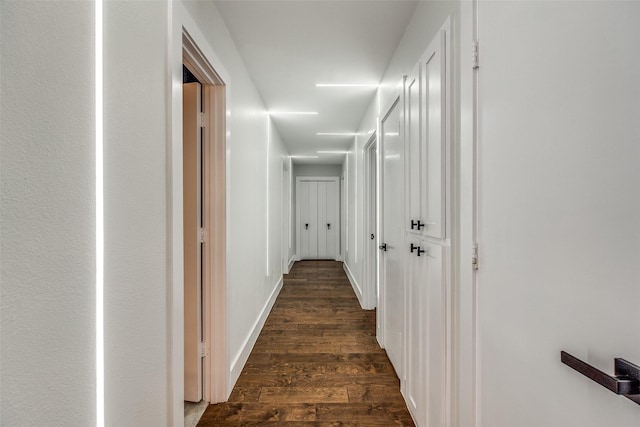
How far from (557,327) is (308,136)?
191 inches

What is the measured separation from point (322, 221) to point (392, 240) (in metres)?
5.73

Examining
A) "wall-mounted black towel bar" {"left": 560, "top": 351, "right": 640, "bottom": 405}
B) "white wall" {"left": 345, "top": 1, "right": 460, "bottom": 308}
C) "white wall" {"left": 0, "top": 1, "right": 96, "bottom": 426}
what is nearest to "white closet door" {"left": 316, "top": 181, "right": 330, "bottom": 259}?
"white wall" {"left": 345, "top": 1, "right": 460, "bottom": 308}

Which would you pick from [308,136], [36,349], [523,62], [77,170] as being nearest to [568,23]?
[523,62]

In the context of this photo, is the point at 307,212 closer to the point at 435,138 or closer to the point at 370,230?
the point at 370,230

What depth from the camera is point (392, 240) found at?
2.57 meters

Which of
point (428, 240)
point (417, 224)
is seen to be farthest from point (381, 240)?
point (428, 240)

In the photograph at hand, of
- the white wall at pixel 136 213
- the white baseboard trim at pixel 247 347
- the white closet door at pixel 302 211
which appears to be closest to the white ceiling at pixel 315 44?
the white wall at pixel 136 213

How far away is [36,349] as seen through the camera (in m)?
0.71

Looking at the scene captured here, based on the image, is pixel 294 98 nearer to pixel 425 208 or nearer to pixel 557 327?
pixel 425 208

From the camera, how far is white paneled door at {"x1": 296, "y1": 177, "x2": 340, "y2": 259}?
8234 mm

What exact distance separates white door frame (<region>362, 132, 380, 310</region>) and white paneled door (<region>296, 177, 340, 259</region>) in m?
4.15

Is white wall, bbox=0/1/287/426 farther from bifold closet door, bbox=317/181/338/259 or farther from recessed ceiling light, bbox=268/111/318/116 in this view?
bifold closet door, bbox=317/181/338/259

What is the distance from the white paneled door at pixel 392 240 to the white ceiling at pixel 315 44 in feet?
1.62

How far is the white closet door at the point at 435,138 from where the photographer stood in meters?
1.42
